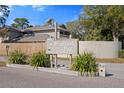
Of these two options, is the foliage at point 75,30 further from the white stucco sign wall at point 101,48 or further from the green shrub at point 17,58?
the green shrub at point 17,58

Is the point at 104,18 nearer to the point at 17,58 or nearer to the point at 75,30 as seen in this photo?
the point at 75,30

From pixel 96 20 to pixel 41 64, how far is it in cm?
2292

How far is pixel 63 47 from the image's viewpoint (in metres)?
16.5

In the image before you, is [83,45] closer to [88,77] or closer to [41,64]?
[41,64]

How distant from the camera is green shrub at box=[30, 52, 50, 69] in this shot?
53.9ft

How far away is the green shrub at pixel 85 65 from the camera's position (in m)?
13.7

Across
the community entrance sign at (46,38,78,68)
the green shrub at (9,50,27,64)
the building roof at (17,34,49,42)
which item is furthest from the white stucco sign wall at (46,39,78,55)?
the building roof at (17,34,49,42)

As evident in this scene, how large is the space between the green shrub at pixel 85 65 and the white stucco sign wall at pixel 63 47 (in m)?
1.61

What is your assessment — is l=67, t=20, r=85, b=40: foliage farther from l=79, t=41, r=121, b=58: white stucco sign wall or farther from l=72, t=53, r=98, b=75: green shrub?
l=72, t=53, r=98, b=75: green shrub

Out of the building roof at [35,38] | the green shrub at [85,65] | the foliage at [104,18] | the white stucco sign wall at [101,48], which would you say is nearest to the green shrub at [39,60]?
the green shrub at [85,65]

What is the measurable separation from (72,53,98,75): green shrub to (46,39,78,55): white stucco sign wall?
161 centimetres

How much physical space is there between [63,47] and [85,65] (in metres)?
3.02

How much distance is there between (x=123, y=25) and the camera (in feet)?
126
